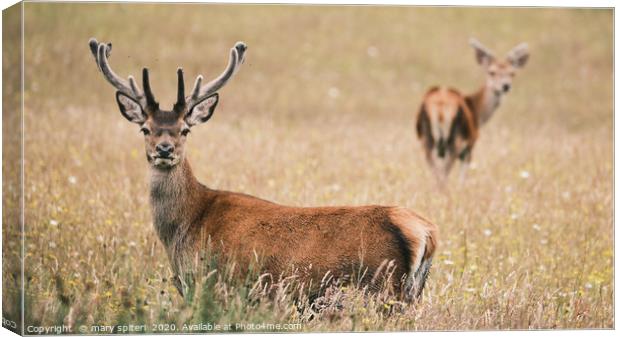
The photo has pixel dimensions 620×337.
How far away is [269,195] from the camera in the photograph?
9188 millimetres

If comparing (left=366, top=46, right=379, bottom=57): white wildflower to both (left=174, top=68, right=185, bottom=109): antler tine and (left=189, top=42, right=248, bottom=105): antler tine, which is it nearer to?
(left=189, top=42, right=248, bottom=105): antler tine

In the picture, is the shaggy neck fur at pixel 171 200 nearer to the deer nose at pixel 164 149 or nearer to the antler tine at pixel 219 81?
the deer nose at pixel 164 149

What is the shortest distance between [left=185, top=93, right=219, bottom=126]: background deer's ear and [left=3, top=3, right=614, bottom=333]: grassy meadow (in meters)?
0.96

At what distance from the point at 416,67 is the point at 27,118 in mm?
9773

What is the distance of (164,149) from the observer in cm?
673

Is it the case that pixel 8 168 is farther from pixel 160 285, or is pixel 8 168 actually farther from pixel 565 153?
pixel 565 153

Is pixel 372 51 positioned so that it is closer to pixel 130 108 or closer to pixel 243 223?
pixel 130 108

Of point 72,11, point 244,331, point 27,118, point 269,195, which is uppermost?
point 72,11

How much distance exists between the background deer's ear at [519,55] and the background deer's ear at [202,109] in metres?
6.00

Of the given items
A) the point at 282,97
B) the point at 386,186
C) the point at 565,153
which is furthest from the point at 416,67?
the point at 386,186

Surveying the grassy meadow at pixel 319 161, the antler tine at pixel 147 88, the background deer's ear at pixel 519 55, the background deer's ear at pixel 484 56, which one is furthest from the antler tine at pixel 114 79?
the background deer's ear at pixel 484 56

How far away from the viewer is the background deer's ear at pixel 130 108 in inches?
269

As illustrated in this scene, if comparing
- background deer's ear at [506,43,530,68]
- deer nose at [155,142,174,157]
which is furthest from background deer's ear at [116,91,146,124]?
background deer's ear at [506,43,530,68]

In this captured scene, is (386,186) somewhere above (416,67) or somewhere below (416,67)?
below
